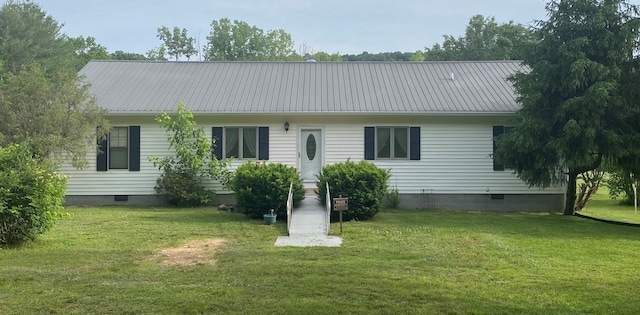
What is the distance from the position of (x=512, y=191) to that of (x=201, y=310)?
12.1m

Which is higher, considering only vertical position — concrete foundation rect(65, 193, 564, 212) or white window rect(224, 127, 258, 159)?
white window rect(224, 127, 258, 159)

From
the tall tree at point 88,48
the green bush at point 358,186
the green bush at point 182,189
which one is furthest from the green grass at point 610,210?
the tall tree at point 88,48

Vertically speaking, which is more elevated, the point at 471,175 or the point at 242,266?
the point at 471,175

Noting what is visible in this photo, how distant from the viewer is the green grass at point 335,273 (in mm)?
5176

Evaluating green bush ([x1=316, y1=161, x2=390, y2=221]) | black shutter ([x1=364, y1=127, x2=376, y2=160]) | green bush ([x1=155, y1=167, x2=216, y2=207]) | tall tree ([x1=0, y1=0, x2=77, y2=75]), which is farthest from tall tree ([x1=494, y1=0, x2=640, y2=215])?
tall tree ([x1=0, y1=0, x2=77, y2=75])

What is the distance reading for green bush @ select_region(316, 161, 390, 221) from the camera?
1162 cm

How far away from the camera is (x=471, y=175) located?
15180 millimetres

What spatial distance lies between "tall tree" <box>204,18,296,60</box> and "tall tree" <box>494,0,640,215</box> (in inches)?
1431

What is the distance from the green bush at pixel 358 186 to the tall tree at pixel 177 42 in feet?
134

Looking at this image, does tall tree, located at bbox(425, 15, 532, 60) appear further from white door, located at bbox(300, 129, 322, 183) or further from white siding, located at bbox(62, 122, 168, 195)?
white siding, located at bbox(62, 122, 168, 195)

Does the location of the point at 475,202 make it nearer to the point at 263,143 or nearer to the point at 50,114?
the point at 263,143

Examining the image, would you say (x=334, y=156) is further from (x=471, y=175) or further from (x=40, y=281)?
(x=40, y=281)

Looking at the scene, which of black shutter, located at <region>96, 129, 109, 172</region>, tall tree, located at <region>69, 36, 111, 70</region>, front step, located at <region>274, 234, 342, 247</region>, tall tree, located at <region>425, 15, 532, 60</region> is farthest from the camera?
tall tree, located at <region>69, 36, 111, 70</region>

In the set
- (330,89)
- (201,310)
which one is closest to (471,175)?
(330,89)
